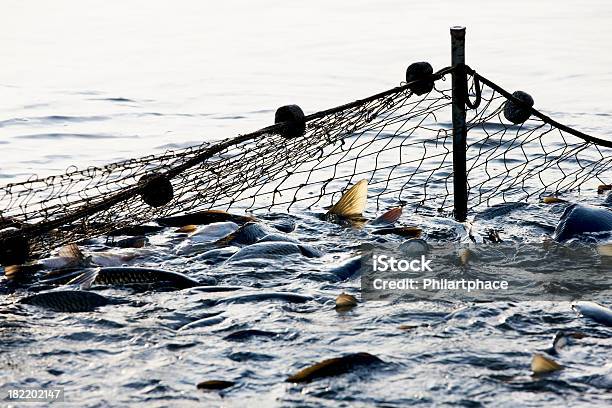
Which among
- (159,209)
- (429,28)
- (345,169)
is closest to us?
(159,209)

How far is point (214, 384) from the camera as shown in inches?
189

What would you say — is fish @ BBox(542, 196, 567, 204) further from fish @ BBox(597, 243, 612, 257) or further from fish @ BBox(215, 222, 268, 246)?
fish @ BBox(215, 222, 268, 246)

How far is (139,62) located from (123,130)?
11.8ft

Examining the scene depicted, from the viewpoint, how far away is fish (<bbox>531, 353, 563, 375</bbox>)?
4844 millimetres

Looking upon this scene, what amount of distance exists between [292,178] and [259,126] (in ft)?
7.34

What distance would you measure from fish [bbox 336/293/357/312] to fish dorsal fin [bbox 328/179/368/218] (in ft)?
7.07

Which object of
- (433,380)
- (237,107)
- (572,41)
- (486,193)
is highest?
(572,41)

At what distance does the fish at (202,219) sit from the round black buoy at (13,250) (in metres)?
1.66

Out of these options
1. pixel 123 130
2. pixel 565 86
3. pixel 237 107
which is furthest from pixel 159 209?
pixel 565 86

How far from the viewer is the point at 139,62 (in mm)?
15125

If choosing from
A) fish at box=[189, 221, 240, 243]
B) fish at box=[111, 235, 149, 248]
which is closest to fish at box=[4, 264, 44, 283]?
fish at box=[111, 235, 149, 248]

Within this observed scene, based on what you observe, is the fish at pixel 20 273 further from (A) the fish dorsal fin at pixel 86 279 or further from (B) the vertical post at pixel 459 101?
(B) the vertical post at pixel 459 101

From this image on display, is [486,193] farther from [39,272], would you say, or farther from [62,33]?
[62,33]

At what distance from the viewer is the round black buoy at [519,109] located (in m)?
7.38
